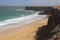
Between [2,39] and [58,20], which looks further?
[2,39]

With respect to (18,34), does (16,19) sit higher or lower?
higher

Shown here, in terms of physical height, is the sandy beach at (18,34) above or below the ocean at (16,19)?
below

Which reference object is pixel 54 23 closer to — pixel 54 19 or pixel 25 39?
pixel 54 19

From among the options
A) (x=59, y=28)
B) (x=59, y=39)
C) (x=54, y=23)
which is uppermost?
(x=54, y=23)

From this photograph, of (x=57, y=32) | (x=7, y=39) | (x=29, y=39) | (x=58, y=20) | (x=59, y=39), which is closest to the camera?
(x=59, y=39)

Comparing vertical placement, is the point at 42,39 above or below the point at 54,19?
below

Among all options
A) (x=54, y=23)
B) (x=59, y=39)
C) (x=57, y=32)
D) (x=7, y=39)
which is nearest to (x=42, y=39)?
(x=54, y=23)

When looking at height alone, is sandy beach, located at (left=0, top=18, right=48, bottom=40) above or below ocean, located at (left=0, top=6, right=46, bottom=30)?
below

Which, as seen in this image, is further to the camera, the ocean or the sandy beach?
the ocean

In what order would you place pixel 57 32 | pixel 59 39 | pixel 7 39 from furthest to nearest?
pixel 7 39
pixel 57 32
pixel 59 39

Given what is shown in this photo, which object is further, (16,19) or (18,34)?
(16,19)

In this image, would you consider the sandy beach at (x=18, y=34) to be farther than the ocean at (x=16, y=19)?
No
